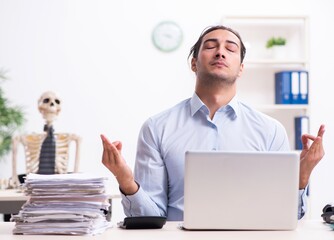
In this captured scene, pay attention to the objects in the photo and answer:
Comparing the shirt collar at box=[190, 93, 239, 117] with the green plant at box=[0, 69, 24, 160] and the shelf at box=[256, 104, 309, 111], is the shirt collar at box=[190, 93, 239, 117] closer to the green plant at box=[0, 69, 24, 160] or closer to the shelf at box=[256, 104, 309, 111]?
the shelf at box=[256, 104, 309, 111]

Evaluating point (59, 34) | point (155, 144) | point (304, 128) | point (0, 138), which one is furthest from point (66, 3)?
point (155, 144)

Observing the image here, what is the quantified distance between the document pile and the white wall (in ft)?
10.8

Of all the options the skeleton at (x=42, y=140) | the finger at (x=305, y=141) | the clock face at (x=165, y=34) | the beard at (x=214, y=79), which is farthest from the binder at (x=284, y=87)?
the finger at (x=305, y=141)

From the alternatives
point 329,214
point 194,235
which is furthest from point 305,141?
point 194,235

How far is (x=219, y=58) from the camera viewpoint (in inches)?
104

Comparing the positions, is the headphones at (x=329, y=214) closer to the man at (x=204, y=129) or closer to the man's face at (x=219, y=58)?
the man at (x=204, y=129)

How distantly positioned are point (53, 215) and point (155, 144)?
0.73 meters

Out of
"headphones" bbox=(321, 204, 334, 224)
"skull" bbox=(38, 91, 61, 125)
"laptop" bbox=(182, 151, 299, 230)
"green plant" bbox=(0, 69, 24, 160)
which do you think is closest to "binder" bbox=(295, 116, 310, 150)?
"skull" bbox=(38, 91, 61, 125)

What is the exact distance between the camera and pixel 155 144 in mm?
2680

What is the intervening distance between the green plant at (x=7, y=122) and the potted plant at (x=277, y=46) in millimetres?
2041

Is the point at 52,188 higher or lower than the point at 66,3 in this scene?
lower

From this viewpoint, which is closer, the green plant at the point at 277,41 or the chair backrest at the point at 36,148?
the chair backrest at the point at 36,148

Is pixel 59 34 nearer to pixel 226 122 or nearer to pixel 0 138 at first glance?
pixel 0 138

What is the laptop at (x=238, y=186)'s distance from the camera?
196 cm
